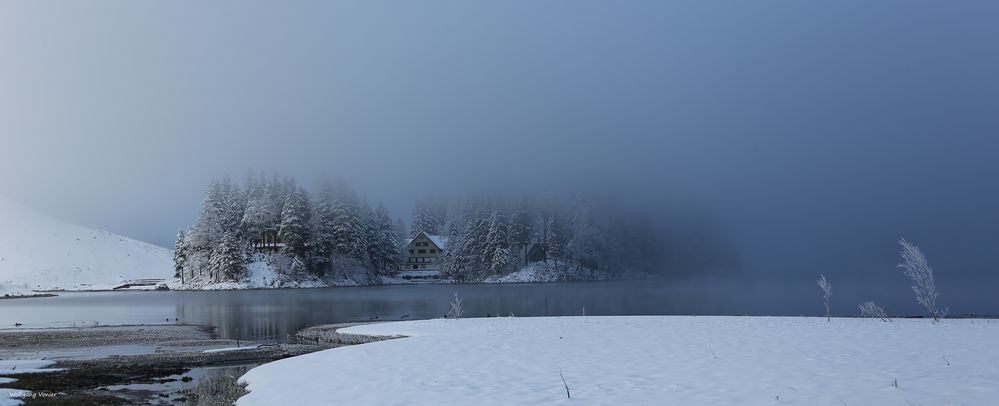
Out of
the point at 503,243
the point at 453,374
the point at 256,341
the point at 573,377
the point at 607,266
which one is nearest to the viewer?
the point at 573,377

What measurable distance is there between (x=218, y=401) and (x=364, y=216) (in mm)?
119535

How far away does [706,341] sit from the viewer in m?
22.0

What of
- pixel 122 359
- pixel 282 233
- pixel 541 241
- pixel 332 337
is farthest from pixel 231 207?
pixel 122 359

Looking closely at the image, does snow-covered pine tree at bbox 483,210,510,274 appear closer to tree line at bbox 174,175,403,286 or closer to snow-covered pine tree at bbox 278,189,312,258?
tree line at bbox 174,175,403,286

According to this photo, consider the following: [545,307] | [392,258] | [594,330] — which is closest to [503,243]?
[392,258]

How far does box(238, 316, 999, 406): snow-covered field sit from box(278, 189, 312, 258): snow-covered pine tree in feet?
316

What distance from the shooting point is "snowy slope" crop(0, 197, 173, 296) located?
135125mm

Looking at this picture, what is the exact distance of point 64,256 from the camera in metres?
152

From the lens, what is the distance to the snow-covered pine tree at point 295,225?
11476 centimetres

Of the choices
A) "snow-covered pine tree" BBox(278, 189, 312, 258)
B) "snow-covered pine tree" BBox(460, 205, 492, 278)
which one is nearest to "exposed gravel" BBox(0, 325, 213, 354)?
"snow-covered pine tree" BBox(278, 189, 312, 258)

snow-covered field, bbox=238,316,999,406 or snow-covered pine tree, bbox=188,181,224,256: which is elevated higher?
snow-covered pine tree, bbox=188,181,224,256

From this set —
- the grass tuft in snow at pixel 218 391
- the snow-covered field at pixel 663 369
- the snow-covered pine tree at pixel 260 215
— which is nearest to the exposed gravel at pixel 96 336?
the grass tuft in snow at pixel 218 391

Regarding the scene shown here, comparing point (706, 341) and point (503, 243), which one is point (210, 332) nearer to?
point (706, 341)

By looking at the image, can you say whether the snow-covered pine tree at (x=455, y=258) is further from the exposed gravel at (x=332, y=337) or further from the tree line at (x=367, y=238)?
the exposed gravel at (x=332, y=337)
